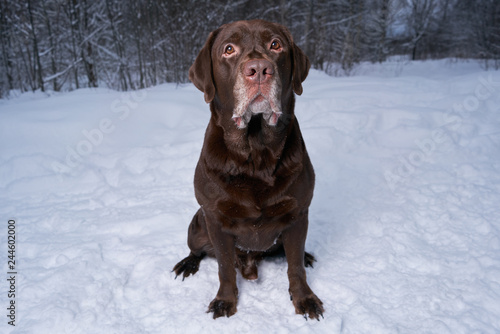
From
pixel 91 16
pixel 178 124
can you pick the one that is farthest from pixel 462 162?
pixel 91 16

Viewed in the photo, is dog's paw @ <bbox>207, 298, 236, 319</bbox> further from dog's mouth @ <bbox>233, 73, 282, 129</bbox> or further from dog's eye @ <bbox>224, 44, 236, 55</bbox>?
dog's eye @ <bbox>224, 44, 236, 55</bbox>

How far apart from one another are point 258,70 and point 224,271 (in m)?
1.02

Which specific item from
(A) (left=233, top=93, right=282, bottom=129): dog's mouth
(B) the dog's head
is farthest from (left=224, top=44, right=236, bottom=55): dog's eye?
(A) (left=233, top=93, right=282, bottom=129): dog's mouth

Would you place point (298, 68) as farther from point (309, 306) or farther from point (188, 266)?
point (188, 266)

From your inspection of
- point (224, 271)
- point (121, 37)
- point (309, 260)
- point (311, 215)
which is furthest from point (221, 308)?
point (121, 37)

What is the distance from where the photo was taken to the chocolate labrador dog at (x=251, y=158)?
145 centimetres

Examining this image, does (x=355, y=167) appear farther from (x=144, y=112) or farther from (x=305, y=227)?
(x=144, y=112)

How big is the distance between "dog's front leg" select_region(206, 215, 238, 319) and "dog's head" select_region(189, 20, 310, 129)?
1.84ft

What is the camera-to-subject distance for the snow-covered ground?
161cm

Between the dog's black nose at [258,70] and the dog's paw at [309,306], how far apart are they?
1.12 m

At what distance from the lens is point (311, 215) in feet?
8.36

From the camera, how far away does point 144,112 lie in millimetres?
4605

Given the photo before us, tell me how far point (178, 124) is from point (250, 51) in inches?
126

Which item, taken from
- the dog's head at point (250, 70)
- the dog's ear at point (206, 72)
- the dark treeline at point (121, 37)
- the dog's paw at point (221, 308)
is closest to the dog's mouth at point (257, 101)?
the dog's head at point (250, 70)
